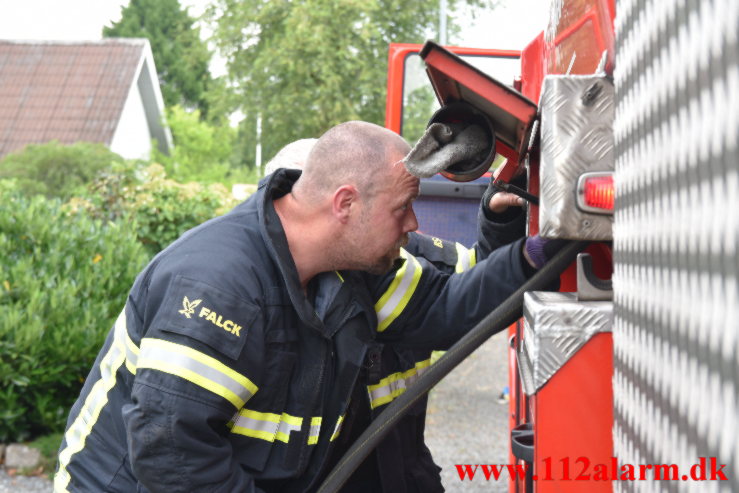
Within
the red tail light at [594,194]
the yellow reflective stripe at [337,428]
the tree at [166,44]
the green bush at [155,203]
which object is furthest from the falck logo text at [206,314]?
the tree at [166,44]

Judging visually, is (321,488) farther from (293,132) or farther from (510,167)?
(293,132)

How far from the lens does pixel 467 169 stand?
1925 millimetres

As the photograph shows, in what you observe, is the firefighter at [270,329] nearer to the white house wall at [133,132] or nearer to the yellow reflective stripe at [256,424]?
the yellow reflective stripe at [256,424]

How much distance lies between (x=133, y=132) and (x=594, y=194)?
26.1 metres

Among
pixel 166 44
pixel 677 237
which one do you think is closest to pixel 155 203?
pixel 677 237

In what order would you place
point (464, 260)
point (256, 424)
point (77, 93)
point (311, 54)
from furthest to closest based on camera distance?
point (77, 93) < point (311, 54) < point (464, 260) < point (256, 424)

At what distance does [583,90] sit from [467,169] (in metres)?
0.59

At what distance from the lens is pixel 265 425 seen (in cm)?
226

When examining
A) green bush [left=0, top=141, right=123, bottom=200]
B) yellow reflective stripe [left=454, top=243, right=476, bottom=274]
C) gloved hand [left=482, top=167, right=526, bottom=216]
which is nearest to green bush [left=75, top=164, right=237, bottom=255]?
yellow reflective stripe [left=454, top=243, right=476, bottom=274]

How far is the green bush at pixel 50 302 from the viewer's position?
15.3ft

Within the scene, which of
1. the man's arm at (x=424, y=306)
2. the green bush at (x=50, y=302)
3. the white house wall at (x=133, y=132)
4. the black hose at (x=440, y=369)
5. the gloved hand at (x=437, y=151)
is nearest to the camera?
the gloved hand at (x=437, y=151)

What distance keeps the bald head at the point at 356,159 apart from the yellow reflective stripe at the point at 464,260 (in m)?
0.65

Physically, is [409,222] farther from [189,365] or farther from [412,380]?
[189,365]

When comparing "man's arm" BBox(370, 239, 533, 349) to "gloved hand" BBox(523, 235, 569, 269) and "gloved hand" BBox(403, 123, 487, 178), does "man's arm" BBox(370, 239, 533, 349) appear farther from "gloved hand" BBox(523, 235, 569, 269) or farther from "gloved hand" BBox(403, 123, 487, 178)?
"gloved hand" BBox(403, 123, 487, 178)
